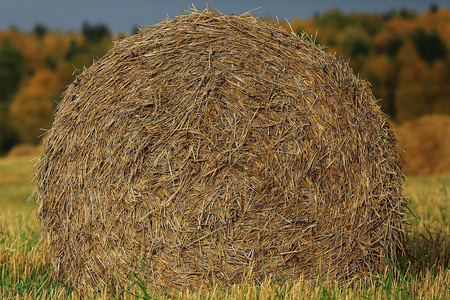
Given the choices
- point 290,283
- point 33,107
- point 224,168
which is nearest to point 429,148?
point 290,283

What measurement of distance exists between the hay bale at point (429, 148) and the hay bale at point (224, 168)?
39.9 ft

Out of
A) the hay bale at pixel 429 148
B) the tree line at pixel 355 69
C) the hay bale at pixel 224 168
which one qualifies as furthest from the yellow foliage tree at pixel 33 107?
the hay bale at pixel 224 168

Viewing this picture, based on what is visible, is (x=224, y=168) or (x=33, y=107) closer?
(x=224, y=168)

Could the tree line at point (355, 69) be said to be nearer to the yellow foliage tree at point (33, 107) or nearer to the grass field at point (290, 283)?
the yellow foliage tree at point (33, 107)

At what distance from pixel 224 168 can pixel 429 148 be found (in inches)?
528

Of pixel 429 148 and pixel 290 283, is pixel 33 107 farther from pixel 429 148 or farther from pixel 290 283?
pixel 290 283

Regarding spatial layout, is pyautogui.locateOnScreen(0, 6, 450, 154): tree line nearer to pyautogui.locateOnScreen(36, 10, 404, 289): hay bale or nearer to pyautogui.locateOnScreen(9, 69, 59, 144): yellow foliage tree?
pyautogui.locateOnScreen(9, 69, 59, 144): yellow foliage tree

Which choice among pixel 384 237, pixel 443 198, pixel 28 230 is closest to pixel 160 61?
pixel 384 237

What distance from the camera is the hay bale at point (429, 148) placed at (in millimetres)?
15539

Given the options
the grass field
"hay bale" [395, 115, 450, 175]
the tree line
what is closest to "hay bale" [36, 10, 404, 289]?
the grass field

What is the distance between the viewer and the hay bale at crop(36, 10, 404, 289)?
155 inches

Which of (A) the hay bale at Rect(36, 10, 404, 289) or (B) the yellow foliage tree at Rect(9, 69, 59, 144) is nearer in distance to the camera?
(A) the hay bale at Rect(36, 10, 404, 289)

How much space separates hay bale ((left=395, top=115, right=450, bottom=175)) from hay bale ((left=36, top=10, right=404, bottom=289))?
39.9 ft

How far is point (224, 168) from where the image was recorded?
3.93m
